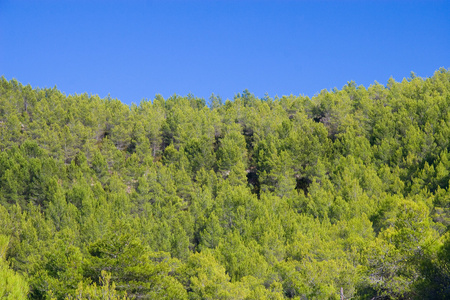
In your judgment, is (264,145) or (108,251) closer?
(108,251)

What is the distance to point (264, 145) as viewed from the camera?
7569 centimetres

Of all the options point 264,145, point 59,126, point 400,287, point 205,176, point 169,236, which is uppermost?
point 59,126

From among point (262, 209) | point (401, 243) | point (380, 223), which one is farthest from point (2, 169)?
point (401, 243)

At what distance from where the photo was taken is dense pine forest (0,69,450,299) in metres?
26.7

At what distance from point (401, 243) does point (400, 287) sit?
2.64 m

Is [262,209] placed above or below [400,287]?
above

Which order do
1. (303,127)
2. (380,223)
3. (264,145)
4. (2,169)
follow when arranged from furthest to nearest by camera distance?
(303,127)
(264,145)
(2,169)
(380,223)

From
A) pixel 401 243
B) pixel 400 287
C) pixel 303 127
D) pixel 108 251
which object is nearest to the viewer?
pixel 400 287

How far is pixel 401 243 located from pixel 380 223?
21557 millimetres

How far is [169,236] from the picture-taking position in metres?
47.2

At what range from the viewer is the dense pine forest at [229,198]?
1052 inches

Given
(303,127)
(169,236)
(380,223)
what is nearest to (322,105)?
(303,127)

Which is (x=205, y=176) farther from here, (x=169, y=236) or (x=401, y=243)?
(x=401, y=243)

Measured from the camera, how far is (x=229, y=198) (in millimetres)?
57312
